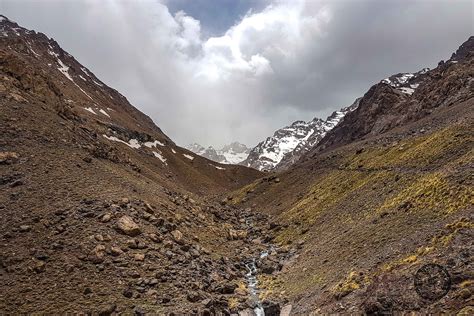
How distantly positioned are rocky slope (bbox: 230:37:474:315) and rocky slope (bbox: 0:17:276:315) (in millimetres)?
5825

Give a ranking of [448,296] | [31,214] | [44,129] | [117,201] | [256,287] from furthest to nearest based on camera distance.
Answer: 1. [44,129]
2. [117,201]
3. [256,287]
4. [31,214]
5. [448,296]

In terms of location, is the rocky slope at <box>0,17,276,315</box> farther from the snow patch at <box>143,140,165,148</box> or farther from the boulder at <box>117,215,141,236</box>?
the snow patch at <box>143,140,165,148</box>

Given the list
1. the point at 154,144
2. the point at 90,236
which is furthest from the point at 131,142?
the point at 90,236

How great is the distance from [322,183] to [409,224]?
35101mm

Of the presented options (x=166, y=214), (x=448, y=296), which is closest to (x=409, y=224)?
(x=448, y=296)

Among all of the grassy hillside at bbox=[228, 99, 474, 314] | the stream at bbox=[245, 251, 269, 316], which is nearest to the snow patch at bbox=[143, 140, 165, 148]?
the grassy hillside at bbox=[228, 99, 474, 314]

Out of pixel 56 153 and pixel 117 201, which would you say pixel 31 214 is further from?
pixel 56 153

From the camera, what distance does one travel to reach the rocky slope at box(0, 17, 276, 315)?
22.7m

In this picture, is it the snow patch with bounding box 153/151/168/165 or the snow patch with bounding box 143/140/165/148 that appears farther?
the snow patch with bounding box 143/140/165/148

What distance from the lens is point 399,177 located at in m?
39.8

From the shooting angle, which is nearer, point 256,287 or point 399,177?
point 256,287

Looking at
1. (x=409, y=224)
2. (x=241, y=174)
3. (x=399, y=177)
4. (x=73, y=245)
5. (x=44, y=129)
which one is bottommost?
(x=409, y=224)

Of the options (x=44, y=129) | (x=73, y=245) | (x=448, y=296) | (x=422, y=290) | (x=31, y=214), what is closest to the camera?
(x=448, y=296)

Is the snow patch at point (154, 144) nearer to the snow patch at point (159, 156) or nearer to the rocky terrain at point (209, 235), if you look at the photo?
the snow patch at point (159, 156)
